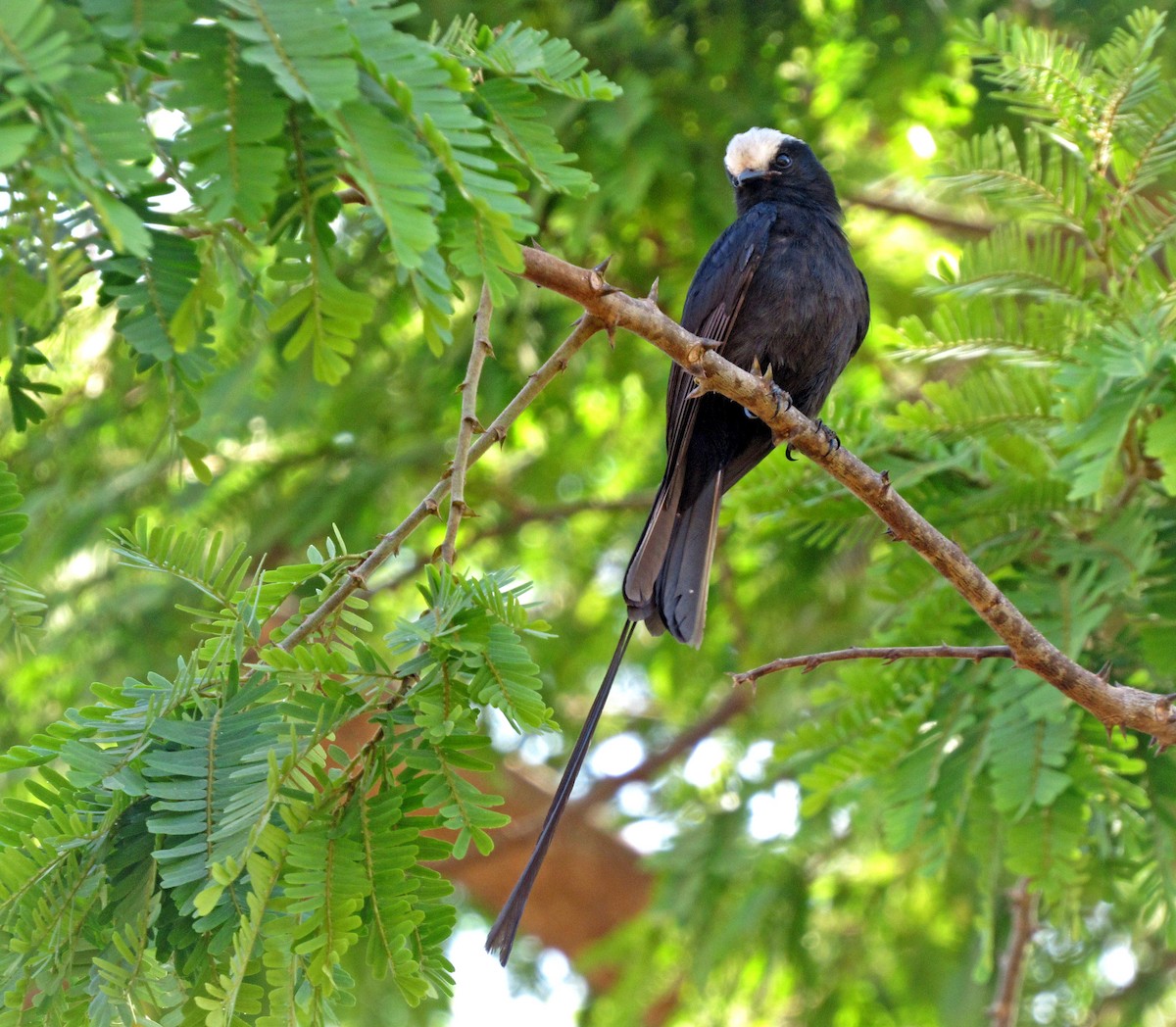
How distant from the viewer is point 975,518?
2500 mm

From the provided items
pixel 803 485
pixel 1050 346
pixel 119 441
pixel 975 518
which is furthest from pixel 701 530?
pixel 119 441

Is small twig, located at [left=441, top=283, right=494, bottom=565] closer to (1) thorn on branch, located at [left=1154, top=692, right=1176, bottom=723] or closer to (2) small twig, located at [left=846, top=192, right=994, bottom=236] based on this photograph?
(1) thorn on branch, located at [left=1154, top=692, right=1176, bottom=723]

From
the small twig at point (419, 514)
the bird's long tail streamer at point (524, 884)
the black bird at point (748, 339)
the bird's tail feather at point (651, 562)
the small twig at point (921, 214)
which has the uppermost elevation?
the small twig at point (921, 214)

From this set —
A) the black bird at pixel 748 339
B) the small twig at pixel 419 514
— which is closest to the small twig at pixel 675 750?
the black bird at pixel 748 339

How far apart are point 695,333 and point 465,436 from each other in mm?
1332

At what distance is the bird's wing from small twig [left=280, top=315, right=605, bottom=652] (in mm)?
770

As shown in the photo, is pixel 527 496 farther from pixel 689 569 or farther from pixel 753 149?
pixel 689 569

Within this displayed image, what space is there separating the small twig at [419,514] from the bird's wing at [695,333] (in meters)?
0.77

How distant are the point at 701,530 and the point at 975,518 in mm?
572

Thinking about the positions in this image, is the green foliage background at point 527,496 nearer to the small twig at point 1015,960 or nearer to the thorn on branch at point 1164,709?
the small twig at point 1015,960

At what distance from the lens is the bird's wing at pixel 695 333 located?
2.44 m

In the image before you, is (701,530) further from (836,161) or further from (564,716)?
(564,716)

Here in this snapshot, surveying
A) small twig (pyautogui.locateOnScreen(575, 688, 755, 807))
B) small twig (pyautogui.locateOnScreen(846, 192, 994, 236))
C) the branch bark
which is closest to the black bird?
the branch bark

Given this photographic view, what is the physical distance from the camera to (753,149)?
10.3ft
